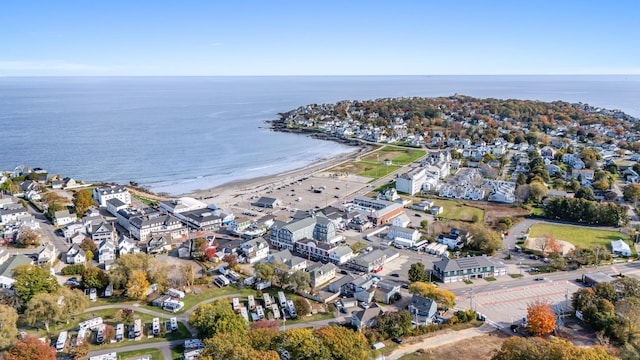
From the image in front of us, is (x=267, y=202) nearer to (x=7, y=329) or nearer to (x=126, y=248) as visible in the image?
(x=126, y=248)

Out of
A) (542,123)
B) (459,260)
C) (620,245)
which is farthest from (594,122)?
(459,260)

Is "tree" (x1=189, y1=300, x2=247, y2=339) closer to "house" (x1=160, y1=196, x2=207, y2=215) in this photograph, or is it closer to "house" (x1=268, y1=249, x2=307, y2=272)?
"house" (x1=268, y1=249, x2=307, y2=272)

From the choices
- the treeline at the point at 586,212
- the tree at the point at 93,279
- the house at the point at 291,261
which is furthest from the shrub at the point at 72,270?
the treeline at the point at 586,212

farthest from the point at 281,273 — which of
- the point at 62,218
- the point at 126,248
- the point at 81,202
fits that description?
the point at 81,202

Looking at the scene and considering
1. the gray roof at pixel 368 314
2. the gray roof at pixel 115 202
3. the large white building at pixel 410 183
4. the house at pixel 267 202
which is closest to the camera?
the gray roof at pixel 368 314

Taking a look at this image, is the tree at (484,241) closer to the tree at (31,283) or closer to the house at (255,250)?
the house at (255,250)

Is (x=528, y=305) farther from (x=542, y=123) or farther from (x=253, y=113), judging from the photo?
(x=253, y=113)
